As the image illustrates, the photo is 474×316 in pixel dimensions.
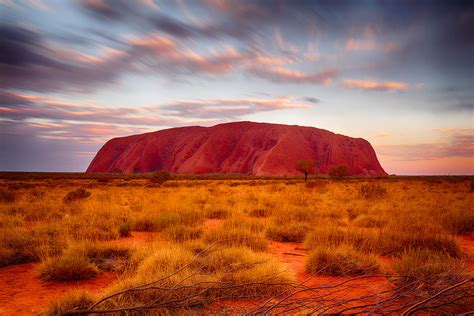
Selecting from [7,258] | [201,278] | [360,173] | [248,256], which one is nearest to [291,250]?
[248,256]

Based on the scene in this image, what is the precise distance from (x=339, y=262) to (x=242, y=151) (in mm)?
98555

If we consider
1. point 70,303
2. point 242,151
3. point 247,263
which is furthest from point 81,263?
point 242,151

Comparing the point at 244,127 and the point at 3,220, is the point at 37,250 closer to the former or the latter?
the point at 3,220

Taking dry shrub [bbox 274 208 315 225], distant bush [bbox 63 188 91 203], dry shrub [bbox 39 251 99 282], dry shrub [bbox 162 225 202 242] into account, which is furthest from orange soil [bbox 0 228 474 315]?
distant bush [bbox 63 188 91 203]

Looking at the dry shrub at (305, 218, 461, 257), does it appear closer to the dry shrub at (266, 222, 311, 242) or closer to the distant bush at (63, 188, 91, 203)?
the dry shrub at (266, 222, 311, 242)

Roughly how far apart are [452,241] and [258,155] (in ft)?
305

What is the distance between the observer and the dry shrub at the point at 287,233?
7.42 metres

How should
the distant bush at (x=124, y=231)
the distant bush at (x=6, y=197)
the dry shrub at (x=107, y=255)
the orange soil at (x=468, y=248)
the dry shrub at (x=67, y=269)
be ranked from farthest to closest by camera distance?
the distant bush at (x=6, y=197) < the distant bush at (x=124, y=231) < the orange soil at (x=468, y=248) < the dry shrub at (x=107, y=255) < the dry shrub at (x=67, y=269)

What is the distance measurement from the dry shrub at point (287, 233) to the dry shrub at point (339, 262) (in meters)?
2.38

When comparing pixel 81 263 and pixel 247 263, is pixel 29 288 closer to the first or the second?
pixel 81 263

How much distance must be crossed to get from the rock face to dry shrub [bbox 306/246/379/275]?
81050mm

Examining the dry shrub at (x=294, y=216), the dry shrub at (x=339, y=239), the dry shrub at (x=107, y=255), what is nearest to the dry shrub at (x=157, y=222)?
the dry shrub at (x=107, y=255)

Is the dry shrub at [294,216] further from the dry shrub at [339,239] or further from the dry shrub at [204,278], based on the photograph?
the dry shrub at [204,278]

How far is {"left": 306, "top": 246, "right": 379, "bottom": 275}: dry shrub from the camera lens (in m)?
4.69
